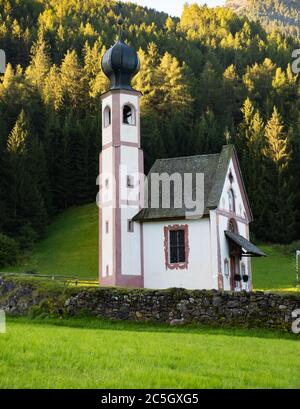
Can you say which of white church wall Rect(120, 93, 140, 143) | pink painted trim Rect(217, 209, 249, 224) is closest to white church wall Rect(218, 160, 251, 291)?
pink painted trim Rect(217, 209, 249, 224)

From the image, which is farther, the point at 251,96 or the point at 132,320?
the point at 251,96

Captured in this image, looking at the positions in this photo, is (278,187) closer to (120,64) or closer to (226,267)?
(226,267)

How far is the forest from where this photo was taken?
62906 millimetres

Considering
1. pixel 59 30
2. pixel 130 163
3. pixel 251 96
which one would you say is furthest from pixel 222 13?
pixel 130 163

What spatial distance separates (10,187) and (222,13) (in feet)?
303

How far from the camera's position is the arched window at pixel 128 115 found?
123ft

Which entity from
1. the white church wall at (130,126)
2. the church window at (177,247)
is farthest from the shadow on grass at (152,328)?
the white church wall at (130,126)

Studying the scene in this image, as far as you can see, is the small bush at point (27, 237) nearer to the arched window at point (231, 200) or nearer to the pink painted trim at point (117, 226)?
the pink painted trim at point (117, 226)

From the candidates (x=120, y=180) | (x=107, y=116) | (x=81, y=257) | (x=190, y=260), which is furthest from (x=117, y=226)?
(x=81, y=257)

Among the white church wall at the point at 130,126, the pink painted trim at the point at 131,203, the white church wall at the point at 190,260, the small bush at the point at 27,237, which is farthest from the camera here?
the small bush at the point at 27,237

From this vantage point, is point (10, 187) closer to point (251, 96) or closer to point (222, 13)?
point (251, 96)

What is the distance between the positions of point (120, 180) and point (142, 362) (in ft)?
A: 77.7

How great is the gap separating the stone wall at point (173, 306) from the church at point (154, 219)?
10.0m

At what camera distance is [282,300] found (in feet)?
71.5
